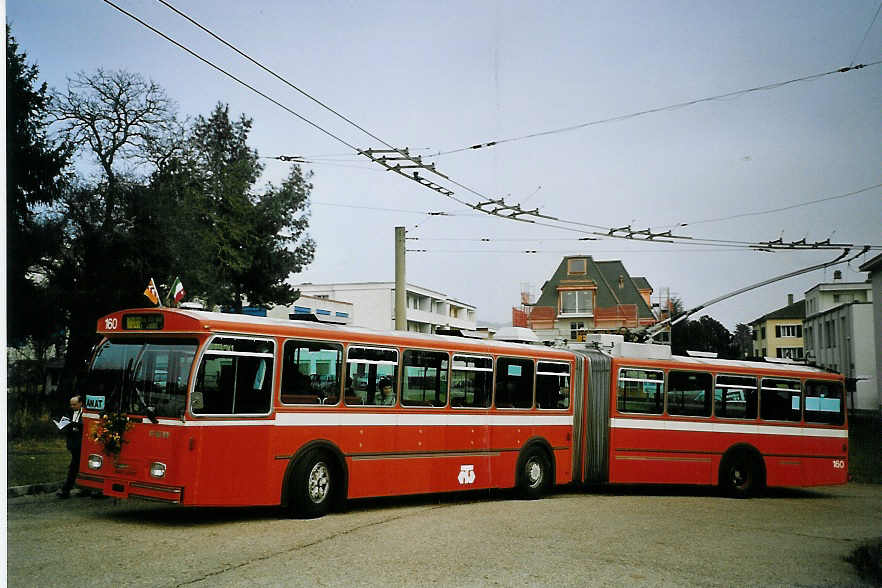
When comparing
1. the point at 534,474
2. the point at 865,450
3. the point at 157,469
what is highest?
the point at 157,469

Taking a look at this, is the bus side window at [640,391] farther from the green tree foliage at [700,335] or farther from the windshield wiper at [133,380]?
the green tree foliage at [700,335]

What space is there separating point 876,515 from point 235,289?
21.2 metres

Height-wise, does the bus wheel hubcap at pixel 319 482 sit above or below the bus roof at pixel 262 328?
below

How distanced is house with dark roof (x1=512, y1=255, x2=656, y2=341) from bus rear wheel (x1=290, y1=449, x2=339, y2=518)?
1504 inches

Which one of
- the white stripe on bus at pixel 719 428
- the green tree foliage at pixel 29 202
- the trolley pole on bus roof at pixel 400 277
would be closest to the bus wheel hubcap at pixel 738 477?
the white stripe on bus at pixel 719 428

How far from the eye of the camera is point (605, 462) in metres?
17.2

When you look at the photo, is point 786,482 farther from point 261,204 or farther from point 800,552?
point 261,204

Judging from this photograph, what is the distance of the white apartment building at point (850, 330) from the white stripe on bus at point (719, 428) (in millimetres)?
7985

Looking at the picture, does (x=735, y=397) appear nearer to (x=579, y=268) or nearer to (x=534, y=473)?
(x=534, y=473)

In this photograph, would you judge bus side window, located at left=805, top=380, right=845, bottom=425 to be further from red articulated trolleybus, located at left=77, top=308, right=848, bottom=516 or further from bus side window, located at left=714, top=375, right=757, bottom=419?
bus side window, located at left=714, top=375, right=757, bottom=419

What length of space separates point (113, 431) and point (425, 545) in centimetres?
433

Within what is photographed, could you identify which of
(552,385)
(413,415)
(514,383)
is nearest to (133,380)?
(413,415)

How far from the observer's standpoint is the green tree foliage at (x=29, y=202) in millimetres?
20875

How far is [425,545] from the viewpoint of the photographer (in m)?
9.78
